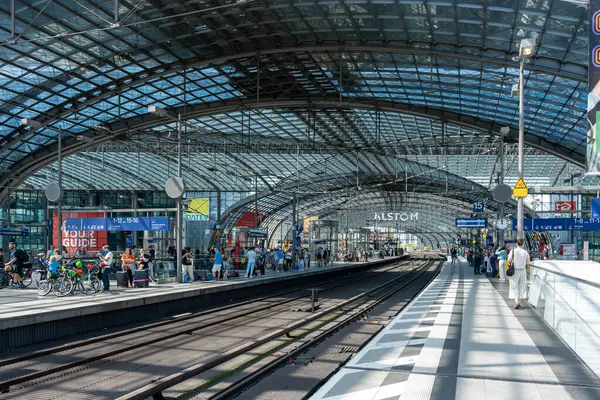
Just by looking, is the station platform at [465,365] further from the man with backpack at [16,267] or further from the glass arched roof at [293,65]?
the man with backpack at [16,267]

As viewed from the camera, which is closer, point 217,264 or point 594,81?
point 594,81

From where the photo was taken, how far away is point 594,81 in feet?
35.4

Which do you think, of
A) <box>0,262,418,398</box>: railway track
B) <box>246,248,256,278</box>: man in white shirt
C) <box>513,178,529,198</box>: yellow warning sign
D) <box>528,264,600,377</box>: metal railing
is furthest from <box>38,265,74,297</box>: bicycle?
<box>513,178,529,198</box>: yellow warning sign

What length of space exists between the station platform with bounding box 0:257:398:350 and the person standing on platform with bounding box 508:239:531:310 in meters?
11.2

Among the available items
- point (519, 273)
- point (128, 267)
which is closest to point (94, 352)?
point (519, 273)

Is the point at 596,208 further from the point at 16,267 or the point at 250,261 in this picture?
the point at 16,267

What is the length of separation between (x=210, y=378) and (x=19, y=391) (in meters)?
2.96

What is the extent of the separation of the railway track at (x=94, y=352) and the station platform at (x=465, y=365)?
501cm

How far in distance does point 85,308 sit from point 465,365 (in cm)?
1075

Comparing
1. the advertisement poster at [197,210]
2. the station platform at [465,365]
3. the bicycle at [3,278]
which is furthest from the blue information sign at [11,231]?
the station platform at [465,365]

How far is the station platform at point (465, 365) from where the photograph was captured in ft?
25.3

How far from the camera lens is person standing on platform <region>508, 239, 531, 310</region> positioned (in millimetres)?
15898

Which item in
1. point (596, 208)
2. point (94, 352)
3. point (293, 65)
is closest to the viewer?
point (94, 352)

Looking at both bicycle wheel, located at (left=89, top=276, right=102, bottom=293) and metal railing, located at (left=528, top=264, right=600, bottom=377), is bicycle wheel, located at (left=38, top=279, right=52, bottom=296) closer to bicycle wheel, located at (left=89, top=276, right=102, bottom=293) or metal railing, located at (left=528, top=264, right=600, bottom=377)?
bicycle wheel, located at (left=89, top=276, right=102, bottom=293)
